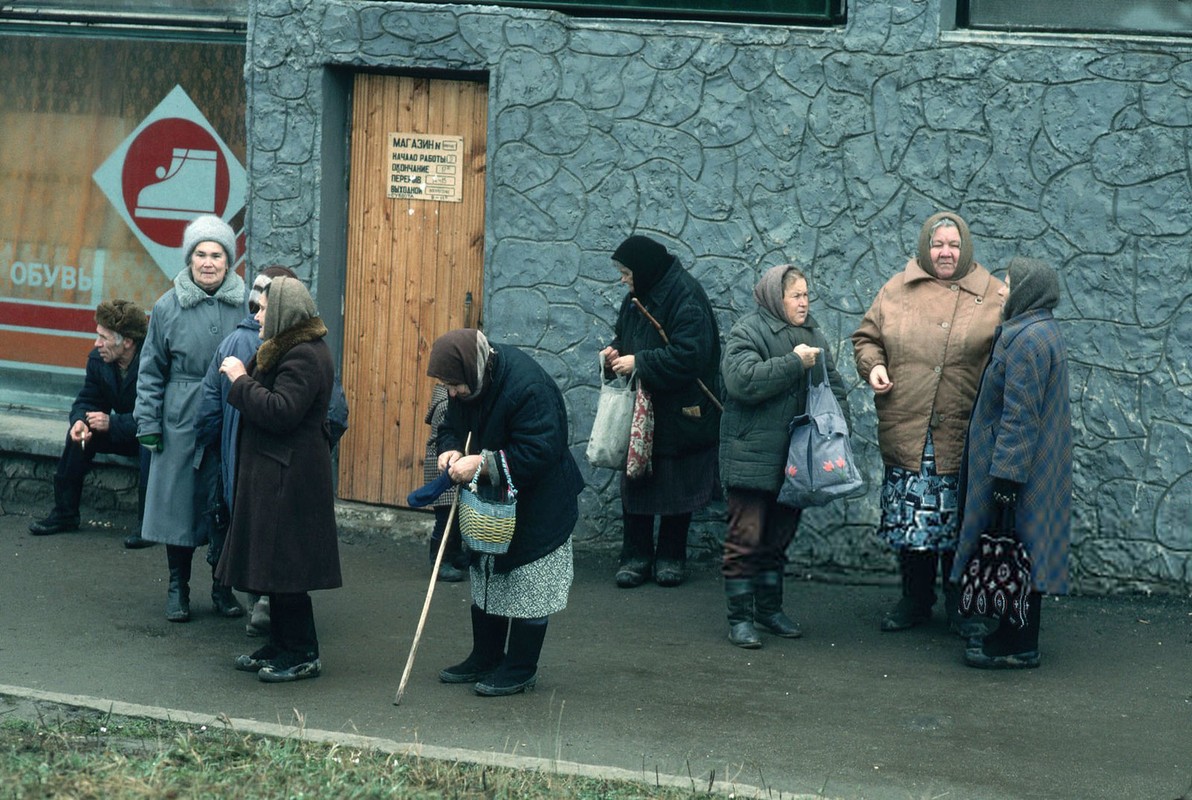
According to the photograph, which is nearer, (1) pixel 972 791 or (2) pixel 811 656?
(1) pixel 972 791

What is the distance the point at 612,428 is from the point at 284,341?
7.40ft

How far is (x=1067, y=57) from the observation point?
8.55 metres

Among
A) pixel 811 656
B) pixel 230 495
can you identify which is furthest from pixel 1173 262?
pixel 230 495

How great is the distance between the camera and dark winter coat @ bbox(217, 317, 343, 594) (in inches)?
265

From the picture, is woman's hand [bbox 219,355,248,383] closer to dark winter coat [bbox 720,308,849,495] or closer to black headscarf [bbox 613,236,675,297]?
dark winter coat [bbox 720,308,849,495]

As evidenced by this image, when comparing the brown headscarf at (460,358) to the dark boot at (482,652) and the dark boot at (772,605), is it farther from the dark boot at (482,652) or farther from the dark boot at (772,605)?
the dark boot at (772,605)

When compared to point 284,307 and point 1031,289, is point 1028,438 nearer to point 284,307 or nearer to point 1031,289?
point 1031,289

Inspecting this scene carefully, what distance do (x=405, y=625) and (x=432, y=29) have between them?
3520mm

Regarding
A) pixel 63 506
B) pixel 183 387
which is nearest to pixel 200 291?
pixel 183 387

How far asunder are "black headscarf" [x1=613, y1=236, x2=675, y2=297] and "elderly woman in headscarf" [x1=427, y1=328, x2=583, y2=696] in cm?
196

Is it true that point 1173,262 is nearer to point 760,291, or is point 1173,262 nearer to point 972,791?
point 760,291

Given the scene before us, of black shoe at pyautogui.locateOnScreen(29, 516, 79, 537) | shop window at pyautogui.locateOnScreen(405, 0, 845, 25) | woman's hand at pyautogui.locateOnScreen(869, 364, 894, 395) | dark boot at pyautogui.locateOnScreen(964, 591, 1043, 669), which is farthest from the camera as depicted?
black shoe at pyautogui.locateOnScreen(29, 516, 79, 537)

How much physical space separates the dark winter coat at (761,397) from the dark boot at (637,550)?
1.24 m

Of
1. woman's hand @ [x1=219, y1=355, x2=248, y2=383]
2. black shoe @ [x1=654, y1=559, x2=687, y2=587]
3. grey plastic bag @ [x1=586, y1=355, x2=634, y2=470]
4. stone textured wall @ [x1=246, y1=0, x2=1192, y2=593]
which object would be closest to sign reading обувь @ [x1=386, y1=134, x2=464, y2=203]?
stone textured wall @ [x1=246, y1=0, x2=1192, y2=593]
